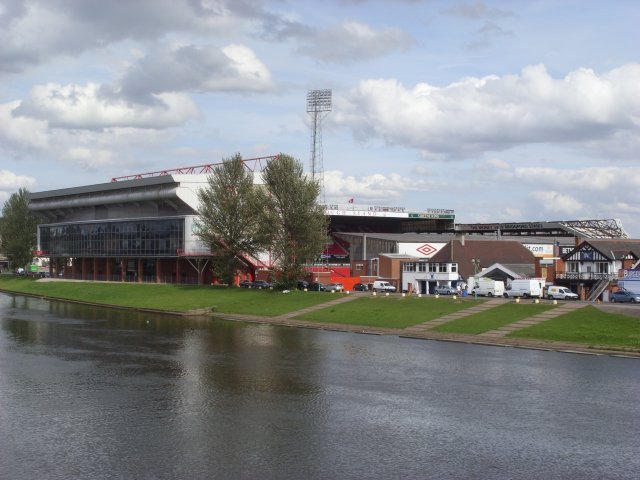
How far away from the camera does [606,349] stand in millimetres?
56188

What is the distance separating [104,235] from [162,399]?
115206mm

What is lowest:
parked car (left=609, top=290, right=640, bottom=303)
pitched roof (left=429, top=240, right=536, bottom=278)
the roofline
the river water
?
the river water

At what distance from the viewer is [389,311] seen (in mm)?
79812

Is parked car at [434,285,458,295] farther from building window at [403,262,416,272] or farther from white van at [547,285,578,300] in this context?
white van at [547,285,578,300]

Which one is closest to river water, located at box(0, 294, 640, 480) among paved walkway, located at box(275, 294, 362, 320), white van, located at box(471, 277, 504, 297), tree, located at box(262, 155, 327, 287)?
paved walkway, located at box(275, 294, 362, 320)

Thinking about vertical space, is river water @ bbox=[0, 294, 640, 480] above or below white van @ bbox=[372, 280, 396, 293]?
below

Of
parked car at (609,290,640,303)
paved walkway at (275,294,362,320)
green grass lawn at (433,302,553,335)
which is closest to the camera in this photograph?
green grass lawn at (433,302,553,335)

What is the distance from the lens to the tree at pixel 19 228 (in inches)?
6885

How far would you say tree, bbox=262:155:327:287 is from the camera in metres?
104

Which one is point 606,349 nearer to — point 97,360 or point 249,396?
point 249,396

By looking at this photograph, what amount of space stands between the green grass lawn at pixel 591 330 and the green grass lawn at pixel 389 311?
13.1 meters

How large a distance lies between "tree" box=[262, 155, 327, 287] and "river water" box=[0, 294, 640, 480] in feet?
144

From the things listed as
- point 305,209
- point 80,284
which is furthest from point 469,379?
point 80,284

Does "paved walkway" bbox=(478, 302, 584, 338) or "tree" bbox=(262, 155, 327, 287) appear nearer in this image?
"paved walkway" bbox=(478, 302, 584, 338)
